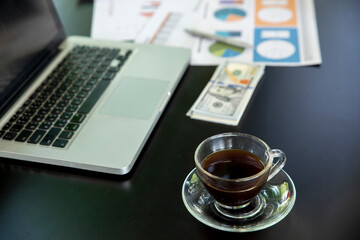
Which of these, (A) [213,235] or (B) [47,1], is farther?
(B) [47,1]

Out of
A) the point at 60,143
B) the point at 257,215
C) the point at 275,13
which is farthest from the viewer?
the point at 275,13

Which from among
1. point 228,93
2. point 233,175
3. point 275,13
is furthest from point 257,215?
point 275,13

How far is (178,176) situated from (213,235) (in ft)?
0.40

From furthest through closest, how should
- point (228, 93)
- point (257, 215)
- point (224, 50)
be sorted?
point (224, 50), point (228, 93), point (257, 215)

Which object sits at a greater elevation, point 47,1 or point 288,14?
point 47,1

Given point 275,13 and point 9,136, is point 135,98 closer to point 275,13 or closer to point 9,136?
point 9,136

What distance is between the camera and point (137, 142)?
68 centimetres

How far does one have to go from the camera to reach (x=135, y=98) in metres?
0.78

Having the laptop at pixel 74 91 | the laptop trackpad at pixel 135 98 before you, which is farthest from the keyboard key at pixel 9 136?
the laptop trackpad at pixel 135 98

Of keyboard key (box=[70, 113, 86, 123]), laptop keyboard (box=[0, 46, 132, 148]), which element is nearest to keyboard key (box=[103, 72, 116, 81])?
laptop keyboard (box=[0, 46, 132, 148])

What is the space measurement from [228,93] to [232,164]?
234 millimetres

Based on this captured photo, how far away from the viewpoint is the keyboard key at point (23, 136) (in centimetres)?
71

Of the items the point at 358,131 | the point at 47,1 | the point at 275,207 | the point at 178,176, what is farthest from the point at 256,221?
the point at 47,1

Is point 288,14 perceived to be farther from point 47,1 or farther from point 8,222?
point 8,222
